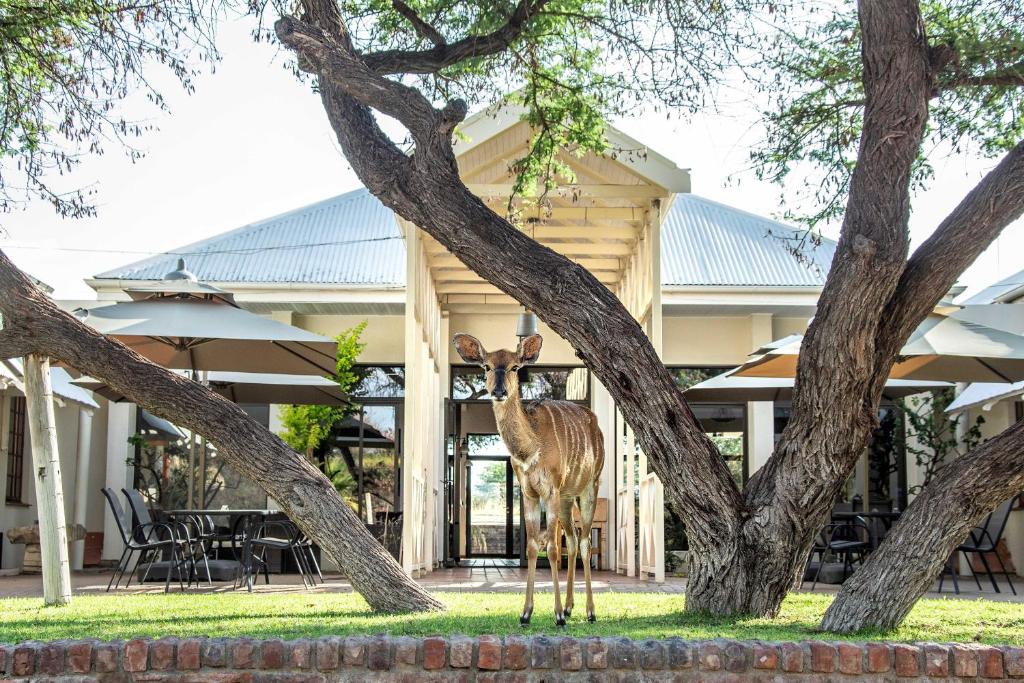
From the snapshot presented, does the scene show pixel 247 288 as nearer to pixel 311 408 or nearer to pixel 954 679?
pixel 311 408

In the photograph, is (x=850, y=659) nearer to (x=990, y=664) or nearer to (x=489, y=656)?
(x=990, y=664)

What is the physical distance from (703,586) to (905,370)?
220 inches

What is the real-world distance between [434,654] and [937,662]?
2.13 m

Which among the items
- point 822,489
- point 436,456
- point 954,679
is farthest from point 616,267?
point 954,679

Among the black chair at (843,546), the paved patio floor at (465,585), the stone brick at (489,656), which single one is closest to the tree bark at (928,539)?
the stone brick at (489,656)

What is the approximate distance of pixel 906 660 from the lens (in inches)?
183

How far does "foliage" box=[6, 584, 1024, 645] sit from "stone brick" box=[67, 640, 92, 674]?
0.39m

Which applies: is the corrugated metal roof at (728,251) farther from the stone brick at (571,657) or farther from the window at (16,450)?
the stone brick at (571,657)

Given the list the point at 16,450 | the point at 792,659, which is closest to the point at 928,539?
the point at 792,659

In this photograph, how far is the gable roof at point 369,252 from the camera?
605 inches

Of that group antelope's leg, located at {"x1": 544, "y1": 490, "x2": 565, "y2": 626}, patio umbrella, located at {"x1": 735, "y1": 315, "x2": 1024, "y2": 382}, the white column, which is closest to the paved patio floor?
the white column

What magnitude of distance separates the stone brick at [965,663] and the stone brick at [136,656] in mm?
3424

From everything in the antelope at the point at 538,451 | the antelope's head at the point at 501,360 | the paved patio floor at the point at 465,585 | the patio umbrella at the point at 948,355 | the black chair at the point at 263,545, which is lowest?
the paved patio floor at the point at 465,585

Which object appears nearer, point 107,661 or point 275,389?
point 107,661
